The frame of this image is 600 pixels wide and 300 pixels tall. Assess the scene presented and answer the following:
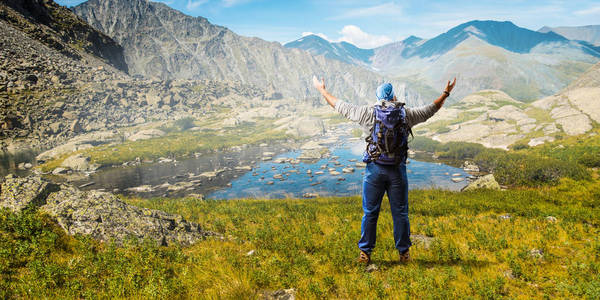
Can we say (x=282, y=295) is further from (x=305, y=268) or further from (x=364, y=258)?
(x=364, y=258)

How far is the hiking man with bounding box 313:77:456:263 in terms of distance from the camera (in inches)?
217

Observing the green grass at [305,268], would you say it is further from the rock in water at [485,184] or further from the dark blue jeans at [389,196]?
the rock in water at [485,184]

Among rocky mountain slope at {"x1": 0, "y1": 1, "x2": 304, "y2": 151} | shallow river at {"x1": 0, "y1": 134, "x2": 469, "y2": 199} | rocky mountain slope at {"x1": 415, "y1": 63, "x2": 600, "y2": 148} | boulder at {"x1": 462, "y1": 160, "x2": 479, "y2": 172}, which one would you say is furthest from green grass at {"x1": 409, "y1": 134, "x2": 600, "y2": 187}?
rocky mountain slope at {"x1": 0, "y1": 1, "x2": 304, "y2": 151}

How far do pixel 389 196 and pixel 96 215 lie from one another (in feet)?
32.1

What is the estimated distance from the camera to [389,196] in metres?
5.76

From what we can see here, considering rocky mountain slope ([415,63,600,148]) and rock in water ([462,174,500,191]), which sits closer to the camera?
rock in water ([462,174,500,191])

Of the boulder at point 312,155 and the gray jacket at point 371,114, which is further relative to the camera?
the boulder at point 312,155

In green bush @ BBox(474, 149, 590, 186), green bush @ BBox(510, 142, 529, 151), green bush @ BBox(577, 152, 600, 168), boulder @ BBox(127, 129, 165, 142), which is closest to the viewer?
green bush @ BBox(474, 149, 590, 186)

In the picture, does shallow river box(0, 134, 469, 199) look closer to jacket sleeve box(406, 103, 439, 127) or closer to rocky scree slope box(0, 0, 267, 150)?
rocky scree slope box(0, 0, 267, 150)

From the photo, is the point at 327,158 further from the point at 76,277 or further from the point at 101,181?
the point at 76,277

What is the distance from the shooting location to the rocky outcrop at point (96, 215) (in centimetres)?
836

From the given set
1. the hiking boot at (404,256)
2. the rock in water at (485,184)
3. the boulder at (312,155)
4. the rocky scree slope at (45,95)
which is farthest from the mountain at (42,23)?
the rock in water at (485,184)

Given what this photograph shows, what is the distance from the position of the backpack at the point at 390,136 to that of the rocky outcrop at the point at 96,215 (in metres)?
7.66

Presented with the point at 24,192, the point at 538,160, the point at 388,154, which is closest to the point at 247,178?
the point at 24,192
